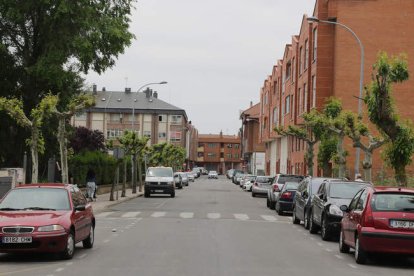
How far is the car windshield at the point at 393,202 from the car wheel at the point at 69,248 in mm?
5724

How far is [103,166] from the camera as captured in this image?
1858 inches

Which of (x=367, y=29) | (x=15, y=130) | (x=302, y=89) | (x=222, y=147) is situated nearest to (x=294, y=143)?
(x=302, y=89)

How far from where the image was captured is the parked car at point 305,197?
20875mm

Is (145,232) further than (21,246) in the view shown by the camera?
Yes

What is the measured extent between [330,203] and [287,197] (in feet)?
34.7

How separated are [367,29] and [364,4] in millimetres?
1760

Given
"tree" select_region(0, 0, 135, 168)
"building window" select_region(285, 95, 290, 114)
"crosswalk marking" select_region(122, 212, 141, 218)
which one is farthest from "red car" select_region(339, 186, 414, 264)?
"building window" select_region(285, 95, 290, 114)

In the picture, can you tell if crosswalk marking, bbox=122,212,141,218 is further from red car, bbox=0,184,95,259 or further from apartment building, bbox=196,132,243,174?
apartment building, bbox=196,132,243,174

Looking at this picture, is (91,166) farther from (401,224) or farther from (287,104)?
(401,224)

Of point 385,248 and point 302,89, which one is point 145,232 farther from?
point 302,89

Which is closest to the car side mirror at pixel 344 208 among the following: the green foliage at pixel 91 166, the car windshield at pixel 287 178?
the car windshield at pixel 287 178

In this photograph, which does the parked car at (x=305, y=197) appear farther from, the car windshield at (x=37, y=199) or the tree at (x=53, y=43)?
the tree at (x=53, y=43)

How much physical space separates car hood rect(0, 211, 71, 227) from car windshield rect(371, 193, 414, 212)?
5.85 meters

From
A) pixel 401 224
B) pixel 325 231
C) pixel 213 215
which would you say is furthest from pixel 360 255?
pixel 213 215
